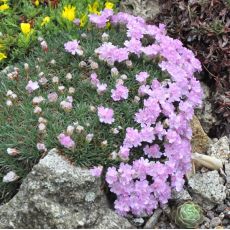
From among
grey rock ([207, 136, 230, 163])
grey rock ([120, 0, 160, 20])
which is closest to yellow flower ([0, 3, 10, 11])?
grey rock ([120, 0, 160, 20])

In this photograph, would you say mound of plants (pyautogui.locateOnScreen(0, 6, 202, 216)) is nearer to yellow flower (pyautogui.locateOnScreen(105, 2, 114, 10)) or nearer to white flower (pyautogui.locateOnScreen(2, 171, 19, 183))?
white flower (pyautogui.locateOnScreen(2, 171, 19, 183))

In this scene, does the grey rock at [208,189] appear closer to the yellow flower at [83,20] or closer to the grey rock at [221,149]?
the grey rock at [221,149]

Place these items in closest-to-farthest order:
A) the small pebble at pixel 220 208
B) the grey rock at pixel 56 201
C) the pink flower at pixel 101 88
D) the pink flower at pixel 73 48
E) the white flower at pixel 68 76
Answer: the grey rock at pixel 56 201, the small pebble at pixel 220 208, the pink flower at pixel 101 88, the white flower at pixel 68 76, the pink flower at pixel 73 48

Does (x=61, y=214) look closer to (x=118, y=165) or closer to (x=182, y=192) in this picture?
(x=118, y=165)

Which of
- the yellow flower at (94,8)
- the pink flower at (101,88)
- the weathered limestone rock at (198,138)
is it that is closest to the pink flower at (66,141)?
the pink flower at (101,88)

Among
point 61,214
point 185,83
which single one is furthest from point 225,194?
point 61,214
